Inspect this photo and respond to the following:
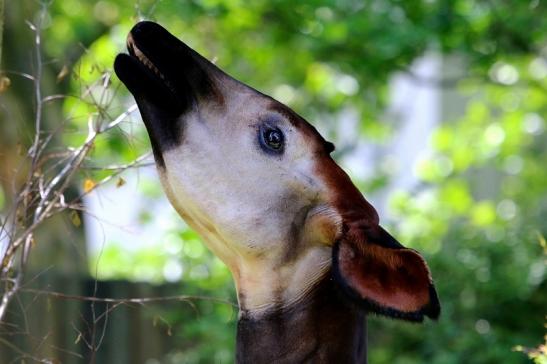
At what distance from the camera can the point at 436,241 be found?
7262 mm

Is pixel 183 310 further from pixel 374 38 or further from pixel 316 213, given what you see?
pixel 316 213

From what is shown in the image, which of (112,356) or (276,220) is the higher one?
(112,356)

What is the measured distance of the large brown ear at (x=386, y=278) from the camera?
2.14 m

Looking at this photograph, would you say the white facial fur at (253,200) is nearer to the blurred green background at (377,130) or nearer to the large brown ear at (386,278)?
the large brown ear at (386,278)

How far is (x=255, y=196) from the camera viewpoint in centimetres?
243

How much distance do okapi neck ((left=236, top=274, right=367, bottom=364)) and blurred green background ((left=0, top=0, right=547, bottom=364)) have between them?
2.84 metres

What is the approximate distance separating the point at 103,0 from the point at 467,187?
3032 mm

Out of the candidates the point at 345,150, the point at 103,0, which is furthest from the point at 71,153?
the point at 103,0

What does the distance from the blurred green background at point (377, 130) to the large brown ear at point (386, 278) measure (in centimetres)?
309

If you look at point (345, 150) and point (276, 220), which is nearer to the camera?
point (276, 220)

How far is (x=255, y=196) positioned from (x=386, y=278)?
39 centimetres

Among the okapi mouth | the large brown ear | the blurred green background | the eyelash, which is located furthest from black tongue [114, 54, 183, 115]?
the blurred green background

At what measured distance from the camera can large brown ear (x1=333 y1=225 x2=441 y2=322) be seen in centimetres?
214

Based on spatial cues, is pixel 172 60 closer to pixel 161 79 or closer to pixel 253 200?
pixel 161 79
